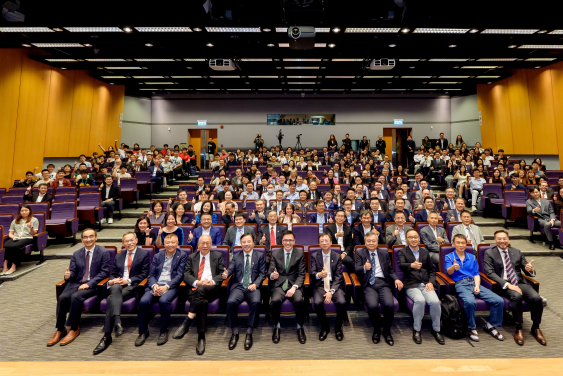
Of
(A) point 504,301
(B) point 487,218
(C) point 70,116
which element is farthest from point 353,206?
(C) point 70,116

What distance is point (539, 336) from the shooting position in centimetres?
277

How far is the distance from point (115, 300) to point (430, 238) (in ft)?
11.9

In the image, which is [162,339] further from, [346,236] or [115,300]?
[346,236]

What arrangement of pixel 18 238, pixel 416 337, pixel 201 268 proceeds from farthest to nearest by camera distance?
1. pixel 18 238
2. pixel 201 268
3. pixel 416 337

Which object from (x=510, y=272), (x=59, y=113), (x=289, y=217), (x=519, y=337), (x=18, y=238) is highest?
(x=59, y=113)

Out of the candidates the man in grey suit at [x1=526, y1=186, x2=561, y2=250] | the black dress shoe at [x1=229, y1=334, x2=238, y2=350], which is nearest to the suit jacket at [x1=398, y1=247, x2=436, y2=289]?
the black dress shoe at [x1=229, y1=334, x2=238, y2=350]

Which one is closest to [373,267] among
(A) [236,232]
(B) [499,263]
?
(B) [499,263]

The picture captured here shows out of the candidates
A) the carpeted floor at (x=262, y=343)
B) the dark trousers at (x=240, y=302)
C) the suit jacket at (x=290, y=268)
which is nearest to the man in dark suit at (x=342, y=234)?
the carpeted floor at (x=262, y=343)

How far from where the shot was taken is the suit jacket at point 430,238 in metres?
3.81

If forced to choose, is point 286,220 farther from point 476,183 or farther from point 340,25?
point 476,183

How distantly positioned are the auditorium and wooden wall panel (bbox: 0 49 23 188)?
0.05 meters

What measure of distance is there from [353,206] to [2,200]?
652 cm

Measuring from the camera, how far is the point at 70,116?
29.5 feet

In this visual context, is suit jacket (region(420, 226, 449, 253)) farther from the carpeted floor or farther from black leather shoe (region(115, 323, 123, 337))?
black leather shoe (region(115, 323, 123, 337))
